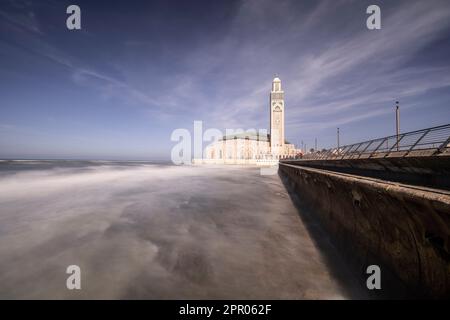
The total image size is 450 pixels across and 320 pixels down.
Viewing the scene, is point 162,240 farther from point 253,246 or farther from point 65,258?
point 253,246

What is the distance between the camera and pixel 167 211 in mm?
12664

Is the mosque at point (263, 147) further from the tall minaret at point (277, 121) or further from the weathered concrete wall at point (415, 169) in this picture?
the weathered concrete wall at point (415, 169)

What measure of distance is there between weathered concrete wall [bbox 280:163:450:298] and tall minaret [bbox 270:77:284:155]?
10562 cm

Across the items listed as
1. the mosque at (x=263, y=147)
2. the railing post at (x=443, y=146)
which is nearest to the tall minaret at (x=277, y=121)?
the mosque at (x=263, y=147)

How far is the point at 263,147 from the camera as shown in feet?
458

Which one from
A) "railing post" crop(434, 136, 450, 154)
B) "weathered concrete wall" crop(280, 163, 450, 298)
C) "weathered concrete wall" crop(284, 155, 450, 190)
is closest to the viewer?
"weathered concrete wall" crop(280, 163, 450, 298)

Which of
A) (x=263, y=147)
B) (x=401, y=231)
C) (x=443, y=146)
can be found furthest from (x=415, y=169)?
(x=263, y=147)

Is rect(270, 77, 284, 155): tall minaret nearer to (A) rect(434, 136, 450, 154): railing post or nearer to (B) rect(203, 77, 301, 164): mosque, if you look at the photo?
(B) rect(203, 77, 301, 164): mosque

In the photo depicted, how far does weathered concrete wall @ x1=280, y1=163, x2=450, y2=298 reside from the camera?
3.18 m

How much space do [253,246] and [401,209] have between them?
484cm

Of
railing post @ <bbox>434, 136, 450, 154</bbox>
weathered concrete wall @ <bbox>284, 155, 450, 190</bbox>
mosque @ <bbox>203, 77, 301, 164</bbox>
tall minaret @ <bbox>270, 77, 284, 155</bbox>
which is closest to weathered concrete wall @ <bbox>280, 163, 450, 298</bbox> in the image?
weathered concrete wall @ <bbox>284, 155, 450, 190</bbox>

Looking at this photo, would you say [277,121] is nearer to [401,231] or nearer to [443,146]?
[443,146]

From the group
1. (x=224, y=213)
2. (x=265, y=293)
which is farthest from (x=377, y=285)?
(x=224, y=213)
